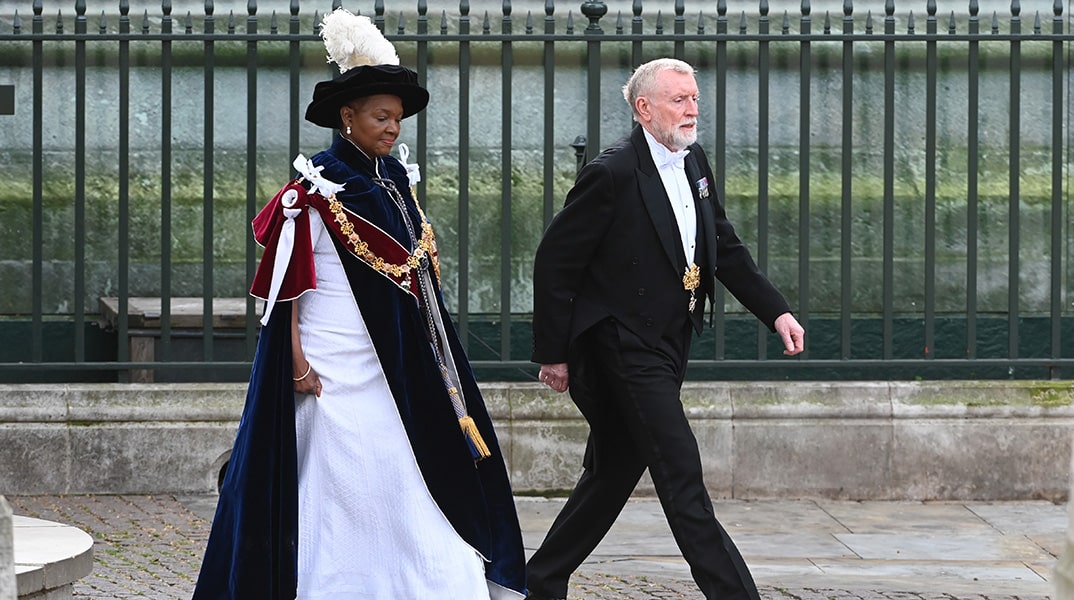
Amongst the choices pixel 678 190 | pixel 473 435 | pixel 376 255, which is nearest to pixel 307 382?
pixel 376 255

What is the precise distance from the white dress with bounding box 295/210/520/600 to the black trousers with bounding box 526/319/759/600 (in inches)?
25.9

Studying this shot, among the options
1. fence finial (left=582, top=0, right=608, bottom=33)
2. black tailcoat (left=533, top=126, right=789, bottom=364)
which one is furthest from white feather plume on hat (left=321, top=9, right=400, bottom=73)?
fence finial (left=582, top=0, right=608, bottom=33)

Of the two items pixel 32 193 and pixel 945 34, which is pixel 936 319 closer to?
pixel 945 34

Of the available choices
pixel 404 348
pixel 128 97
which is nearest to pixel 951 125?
pixel 128 97

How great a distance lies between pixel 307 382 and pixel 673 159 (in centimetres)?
139

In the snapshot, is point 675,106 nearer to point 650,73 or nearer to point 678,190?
point 650,73

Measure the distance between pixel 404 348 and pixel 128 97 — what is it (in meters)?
3.55

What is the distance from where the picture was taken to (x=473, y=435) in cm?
566

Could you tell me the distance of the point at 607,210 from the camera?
598 centimetres

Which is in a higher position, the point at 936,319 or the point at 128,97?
the point at 128,97

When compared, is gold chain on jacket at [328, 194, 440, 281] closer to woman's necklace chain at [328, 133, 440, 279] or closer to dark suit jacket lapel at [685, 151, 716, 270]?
woman's necklace chain at [328, 133, 440, 279]

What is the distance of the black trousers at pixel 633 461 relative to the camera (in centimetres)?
569

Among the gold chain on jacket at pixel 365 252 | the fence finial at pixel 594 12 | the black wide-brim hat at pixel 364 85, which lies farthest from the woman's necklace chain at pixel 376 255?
the fence finial at pixel 594 12

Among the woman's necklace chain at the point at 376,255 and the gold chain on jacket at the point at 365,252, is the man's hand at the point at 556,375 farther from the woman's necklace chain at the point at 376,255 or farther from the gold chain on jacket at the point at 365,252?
the gold chain on jacket at the point at 365,252
